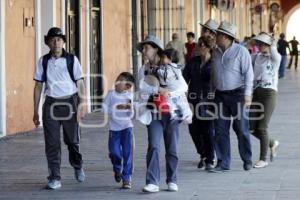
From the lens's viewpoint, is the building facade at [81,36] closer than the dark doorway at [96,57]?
Yes

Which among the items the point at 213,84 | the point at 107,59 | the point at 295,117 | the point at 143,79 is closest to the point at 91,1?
the point at 107,59

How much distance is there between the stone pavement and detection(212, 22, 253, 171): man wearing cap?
433 millimetres

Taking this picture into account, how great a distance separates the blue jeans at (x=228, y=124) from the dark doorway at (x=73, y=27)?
300 inches

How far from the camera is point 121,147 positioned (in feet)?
34.7

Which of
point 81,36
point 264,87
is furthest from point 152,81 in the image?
point 81,36

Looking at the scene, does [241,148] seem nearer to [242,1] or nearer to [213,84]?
[213,84]

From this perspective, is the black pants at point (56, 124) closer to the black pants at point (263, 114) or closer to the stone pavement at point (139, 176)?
the stone pavement at point (139, 176)

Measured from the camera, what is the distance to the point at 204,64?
11.9 metres

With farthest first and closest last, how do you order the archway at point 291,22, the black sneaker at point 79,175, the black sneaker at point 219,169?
the archway at point 291,22, the black sneaker at point 219,169, the black sneaker at point 79,175

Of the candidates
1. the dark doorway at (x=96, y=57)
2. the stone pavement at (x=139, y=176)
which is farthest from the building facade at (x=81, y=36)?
the stone pavement at (x=139, y=176)

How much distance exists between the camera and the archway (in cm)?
6956

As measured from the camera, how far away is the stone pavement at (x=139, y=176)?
1003cm

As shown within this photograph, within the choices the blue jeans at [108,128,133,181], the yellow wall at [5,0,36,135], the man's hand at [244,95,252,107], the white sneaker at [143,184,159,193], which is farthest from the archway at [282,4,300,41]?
the white sneaker at [143,184,159,193]

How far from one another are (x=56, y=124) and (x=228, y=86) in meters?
2.34
